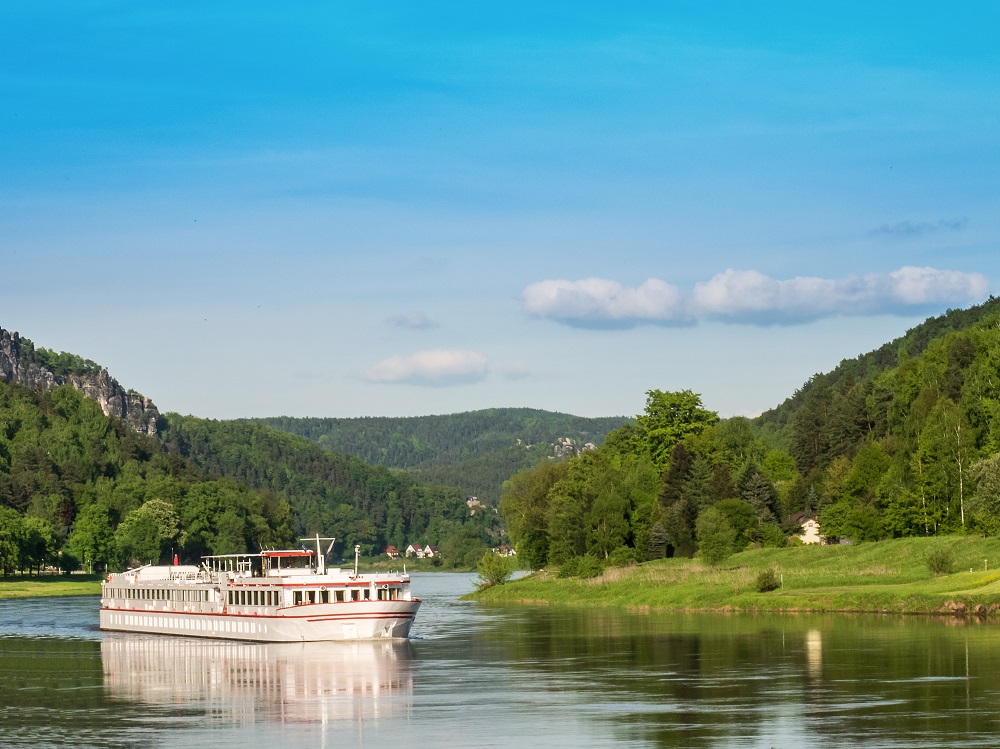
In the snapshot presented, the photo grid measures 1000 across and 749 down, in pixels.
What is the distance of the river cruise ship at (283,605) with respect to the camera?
93.2 meters

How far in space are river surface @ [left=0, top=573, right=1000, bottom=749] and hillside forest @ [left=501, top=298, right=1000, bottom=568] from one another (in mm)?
38634

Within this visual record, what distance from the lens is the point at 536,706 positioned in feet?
195

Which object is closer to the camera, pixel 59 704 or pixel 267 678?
pixel 59 704

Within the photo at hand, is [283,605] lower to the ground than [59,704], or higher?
higher

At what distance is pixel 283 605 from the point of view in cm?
9556

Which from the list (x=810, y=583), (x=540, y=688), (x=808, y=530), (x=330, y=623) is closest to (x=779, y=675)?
(x=540, y=688)

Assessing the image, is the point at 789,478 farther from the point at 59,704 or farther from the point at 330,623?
the point at 59,704

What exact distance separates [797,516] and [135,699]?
109m

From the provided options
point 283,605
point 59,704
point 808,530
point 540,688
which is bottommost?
point 540,688

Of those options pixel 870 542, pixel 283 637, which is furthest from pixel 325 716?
pixel 870 542

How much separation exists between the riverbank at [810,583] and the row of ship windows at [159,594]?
36.4 m

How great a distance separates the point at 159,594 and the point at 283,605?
827 inches

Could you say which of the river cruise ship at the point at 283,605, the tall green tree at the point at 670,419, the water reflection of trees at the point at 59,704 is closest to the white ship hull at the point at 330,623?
the river cruise ship at the point at 283,605

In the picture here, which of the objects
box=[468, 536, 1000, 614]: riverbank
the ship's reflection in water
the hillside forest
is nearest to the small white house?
the hillside forest
